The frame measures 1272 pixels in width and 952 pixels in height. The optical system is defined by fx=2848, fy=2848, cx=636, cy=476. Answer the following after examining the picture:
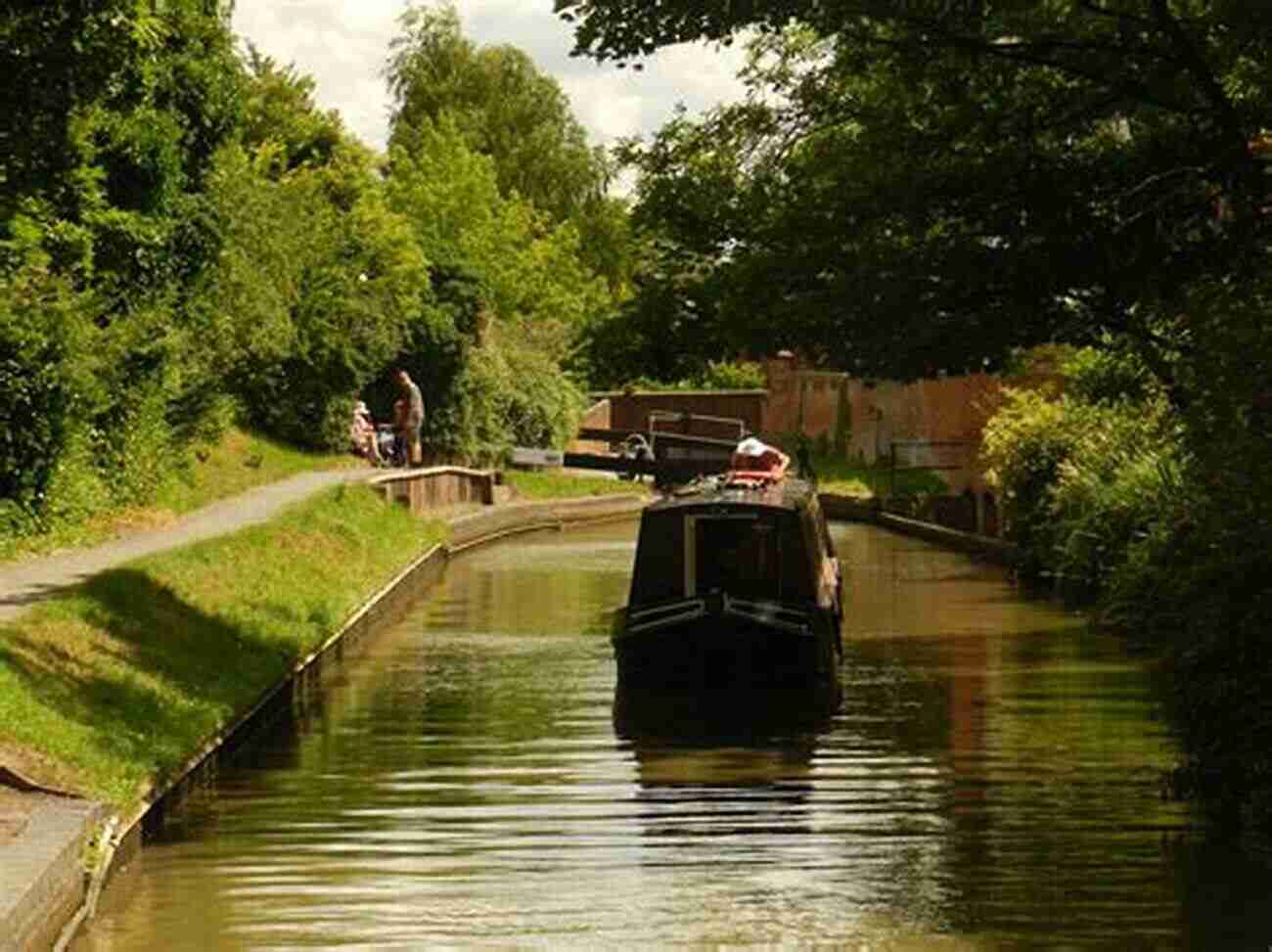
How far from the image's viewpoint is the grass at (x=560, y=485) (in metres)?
57.7

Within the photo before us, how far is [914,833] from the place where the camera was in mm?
17875

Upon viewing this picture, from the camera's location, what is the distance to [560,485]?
194 feet

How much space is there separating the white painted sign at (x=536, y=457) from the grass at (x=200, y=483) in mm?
8844

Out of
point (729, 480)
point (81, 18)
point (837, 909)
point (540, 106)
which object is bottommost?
point (837, 909)

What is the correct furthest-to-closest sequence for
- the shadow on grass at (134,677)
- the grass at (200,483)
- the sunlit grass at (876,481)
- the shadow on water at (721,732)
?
→ the sunlit grass at (876,481), the grass at (200,483), the shadow on water at (721,732), the shadow on grass at (134,677)

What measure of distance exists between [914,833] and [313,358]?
3266 centimetres

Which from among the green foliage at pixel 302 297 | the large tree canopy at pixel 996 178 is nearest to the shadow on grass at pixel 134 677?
the large tree canopy at pixel 996 178

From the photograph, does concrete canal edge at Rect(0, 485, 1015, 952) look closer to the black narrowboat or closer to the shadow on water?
the shadow on water

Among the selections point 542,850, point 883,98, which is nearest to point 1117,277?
point 883,98

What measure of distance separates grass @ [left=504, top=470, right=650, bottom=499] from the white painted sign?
211 mm

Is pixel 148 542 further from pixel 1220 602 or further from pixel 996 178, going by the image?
pixel 1220 602

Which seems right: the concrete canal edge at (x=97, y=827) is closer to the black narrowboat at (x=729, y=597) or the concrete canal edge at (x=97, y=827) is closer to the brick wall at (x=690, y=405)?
the black narrowboat at (x=729, y=597)

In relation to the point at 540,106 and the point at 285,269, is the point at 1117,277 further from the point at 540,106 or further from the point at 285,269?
the point at 540,106

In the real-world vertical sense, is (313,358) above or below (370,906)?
above
